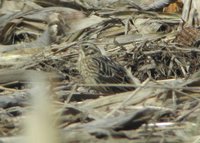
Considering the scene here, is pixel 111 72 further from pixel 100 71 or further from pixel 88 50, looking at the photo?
pixel 88 50

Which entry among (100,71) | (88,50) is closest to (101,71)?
(100,71)

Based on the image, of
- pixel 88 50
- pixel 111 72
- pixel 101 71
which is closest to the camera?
pixel 111 72

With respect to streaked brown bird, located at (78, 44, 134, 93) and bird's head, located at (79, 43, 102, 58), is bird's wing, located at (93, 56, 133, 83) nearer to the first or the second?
streaked brown bird, located at (78, 44, 134, 93)

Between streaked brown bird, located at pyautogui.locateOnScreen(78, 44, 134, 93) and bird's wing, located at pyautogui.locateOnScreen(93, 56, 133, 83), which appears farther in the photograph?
bird's wing, located at pyautogui.locateOnScreen(93, 56, 133, 83)

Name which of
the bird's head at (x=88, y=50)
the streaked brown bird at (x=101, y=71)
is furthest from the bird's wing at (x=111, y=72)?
the bird's head at (x=88, y=50)

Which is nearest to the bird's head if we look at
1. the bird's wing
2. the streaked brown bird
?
the streaked brown bird

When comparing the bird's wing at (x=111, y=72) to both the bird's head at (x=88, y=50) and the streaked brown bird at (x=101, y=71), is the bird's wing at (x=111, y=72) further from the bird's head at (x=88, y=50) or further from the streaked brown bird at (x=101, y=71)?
the bird's head at (x=88, y=50)

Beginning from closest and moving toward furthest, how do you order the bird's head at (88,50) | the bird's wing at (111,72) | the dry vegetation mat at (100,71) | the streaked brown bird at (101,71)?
the dry vegetation mat at (100,71) < the streaked brown bird at (101,71) < the bird's wing at (111,72) < the bird's head at (88,50)

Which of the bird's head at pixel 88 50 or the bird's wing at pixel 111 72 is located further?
the bird's head at pixel 88 50

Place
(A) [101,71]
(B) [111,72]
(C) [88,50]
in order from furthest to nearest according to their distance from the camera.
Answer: (C) [88,50], (A) [101,71], (B) [111,72]
